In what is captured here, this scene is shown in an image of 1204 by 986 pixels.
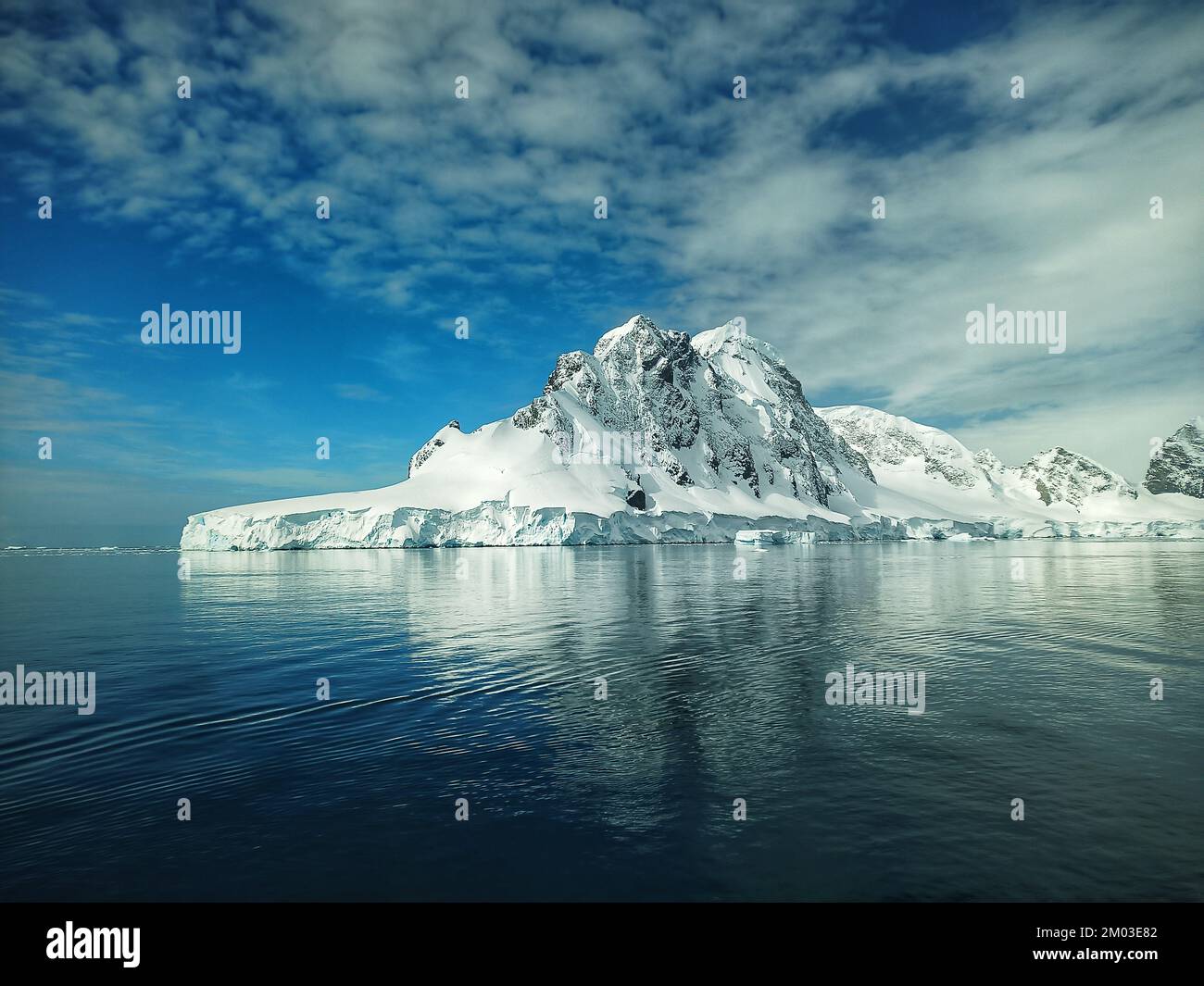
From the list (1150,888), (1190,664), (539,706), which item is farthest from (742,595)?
(1150,888)

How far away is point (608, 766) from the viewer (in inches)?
519

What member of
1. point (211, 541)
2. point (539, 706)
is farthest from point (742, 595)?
point (211, 541)

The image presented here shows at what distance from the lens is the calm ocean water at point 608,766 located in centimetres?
894

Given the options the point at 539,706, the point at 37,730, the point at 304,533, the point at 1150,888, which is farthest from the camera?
the point at 304,533

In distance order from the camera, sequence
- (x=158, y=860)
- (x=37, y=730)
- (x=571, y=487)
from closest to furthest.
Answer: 1. (x=158, y=860)
2. (x=37, y=730)
3. (x=571, y=487)

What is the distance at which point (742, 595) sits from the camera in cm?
4653

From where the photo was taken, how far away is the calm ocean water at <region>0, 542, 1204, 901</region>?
352 inches

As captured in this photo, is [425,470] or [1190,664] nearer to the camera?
[1190,664]
